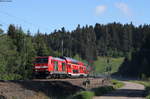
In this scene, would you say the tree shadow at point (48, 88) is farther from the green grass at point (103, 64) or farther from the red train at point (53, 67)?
the green grass at point (103, 64)

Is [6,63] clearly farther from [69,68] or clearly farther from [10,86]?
[10,86]

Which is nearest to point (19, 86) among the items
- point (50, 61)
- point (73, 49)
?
point (50, 61)

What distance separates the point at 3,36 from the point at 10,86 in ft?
174

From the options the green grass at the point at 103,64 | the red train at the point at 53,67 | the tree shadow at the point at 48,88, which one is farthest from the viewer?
the green grass at the point at 103,64

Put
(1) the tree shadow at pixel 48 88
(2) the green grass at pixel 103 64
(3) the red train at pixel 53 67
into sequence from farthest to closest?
(2) the green grass at pixel 103 64, (3) the red train at pixel 53 67, (1) the tree shadow at pixel 48 88

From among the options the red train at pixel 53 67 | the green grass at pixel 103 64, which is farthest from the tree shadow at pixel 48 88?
the green grass at pixel 103 64

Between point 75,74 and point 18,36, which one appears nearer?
point 75,74

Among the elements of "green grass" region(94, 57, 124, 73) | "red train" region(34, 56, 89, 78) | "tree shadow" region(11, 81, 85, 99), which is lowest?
"tree shadow" region(11, 81, 85, 99)

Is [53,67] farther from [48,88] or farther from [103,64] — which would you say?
[103,64]

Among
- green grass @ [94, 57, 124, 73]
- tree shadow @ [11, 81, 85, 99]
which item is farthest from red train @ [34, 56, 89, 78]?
green grass @ [94, 57, 124, 73]

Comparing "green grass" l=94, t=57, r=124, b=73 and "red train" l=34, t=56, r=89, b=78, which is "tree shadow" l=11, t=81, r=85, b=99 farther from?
"green grass" l=94, t=57, r=124, b=73

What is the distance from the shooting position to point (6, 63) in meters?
74.4

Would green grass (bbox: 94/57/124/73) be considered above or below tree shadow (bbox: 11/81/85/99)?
above

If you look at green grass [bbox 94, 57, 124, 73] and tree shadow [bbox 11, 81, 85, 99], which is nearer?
tree shadow [bbox 11, 81, 85, 99]
